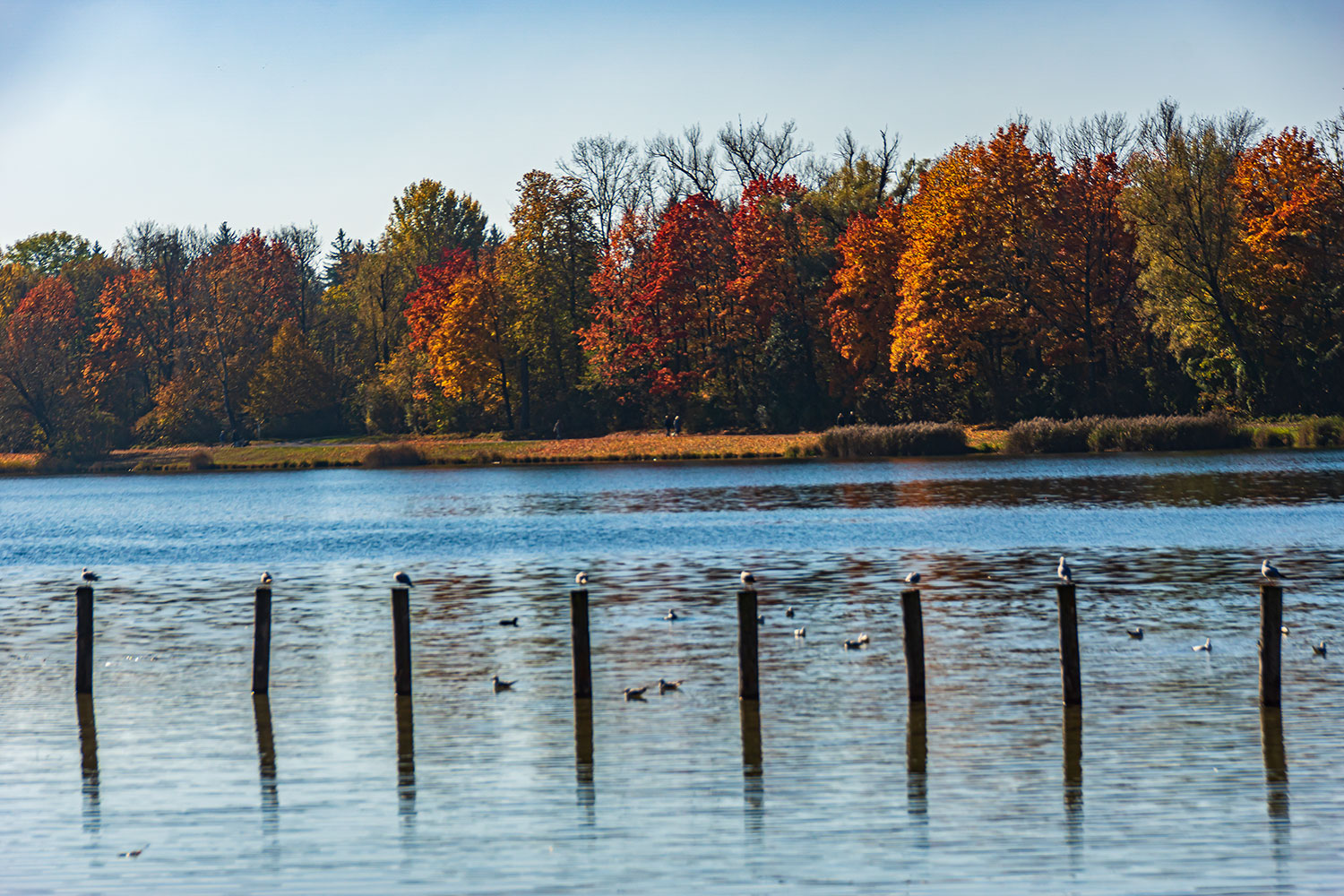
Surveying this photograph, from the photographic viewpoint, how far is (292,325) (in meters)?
131

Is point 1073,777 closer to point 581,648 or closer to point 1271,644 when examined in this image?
point 1271,644

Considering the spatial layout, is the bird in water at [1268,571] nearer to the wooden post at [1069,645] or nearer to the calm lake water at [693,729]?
the calm lake water at [693,729]

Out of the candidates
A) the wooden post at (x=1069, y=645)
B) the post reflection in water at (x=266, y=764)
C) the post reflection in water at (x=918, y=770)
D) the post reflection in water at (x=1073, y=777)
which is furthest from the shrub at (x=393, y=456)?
the post reflection in water at (x=1073, y=777)

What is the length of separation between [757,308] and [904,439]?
2190cm

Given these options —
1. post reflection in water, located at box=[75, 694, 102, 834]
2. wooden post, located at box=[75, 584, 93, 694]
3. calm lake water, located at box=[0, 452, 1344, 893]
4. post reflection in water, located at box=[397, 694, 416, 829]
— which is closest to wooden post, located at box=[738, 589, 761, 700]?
calm lake water, located at box=[0, 452, 1344, 893]

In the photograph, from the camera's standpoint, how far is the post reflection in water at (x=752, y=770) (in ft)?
50.9

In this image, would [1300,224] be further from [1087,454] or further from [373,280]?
[373,280]

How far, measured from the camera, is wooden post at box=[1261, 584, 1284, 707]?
1909 centimetres

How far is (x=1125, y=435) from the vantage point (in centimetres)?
8225

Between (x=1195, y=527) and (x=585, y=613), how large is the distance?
3028 centimetres

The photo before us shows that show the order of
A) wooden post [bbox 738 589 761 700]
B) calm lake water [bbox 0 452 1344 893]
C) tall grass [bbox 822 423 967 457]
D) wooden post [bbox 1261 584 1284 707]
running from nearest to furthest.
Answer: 1. calm lake water [bbox 0 452 1344 893]
2. wooden post [bbox 1261 584 1284 707]
3. wooden post [bbox 738 589 761 700]
4. tall grass [bbox 822 423 967 457]

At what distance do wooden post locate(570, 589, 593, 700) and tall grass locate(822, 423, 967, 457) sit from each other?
6808cm

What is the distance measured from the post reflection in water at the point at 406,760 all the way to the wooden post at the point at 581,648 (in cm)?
244

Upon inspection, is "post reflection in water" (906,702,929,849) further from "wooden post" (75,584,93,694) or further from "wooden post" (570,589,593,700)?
"wooden post" (75,584,93,694)
